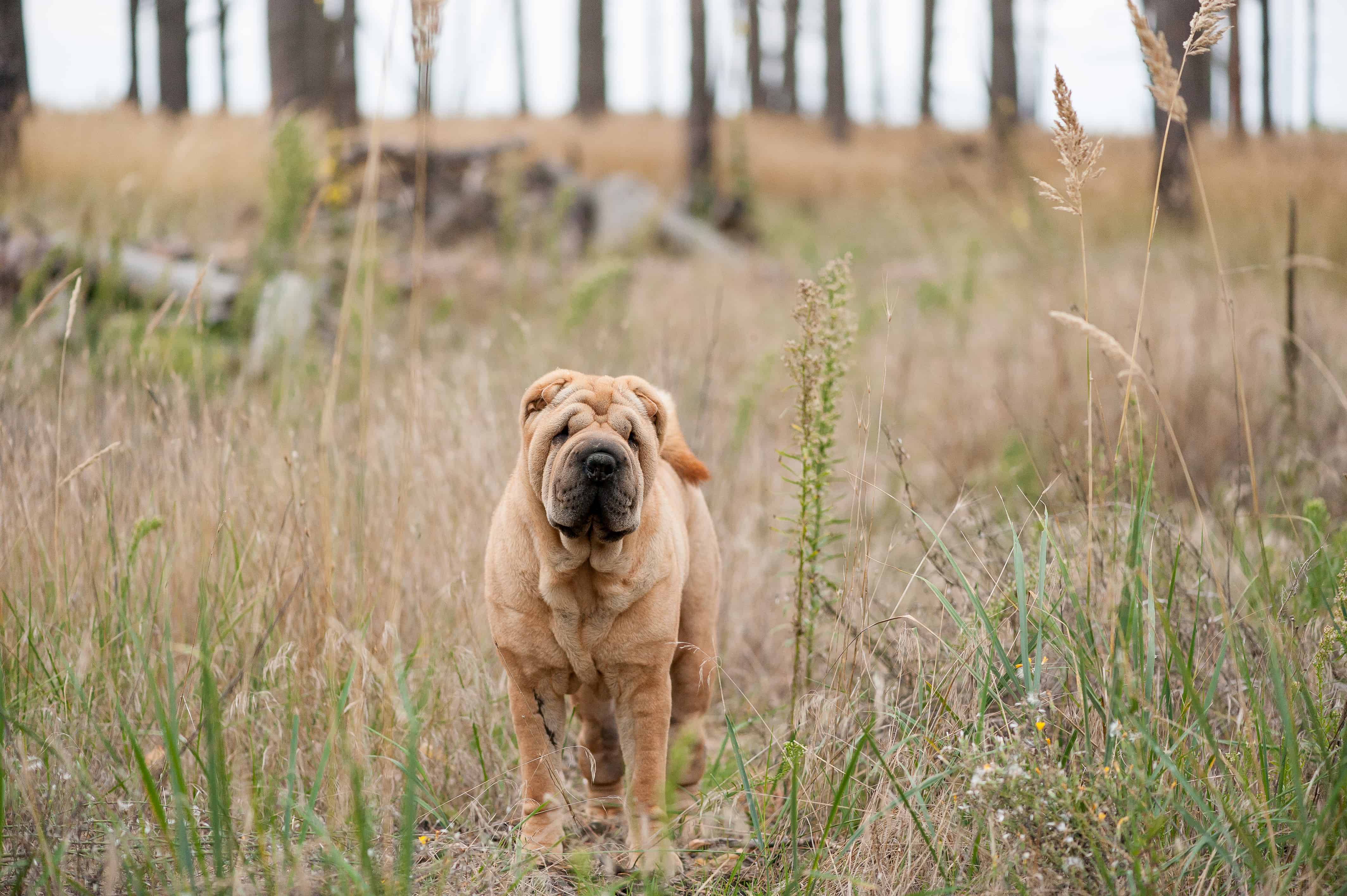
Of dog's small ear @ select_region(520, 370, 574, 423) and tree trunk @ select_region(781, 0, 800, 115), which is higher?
tree trunk @ select_region(781, 0, 800, 115)

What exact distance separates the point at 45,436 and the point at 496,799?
2182 millimetres

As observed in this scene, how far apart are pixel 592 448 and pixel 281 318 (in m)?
4.57

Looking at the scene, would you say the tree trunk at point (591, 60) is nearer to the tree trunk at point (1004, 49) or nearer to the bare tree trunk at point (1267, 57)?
the tree trunk at point (1004, 49)

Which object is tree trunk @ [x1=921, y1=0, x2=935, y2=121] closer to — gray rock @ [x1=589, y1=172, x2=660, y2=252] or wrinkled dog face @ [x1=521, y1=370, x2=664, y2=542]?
gray rock @ [x1=589, y1=172, x2=660, y2=252]

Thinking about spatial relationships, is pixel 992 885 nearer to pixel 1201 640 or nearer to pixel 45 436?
pixel 1201 640

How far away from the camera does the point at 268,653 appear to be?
9.50 ft

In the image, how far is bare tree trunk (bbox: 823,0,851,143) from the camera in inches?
971

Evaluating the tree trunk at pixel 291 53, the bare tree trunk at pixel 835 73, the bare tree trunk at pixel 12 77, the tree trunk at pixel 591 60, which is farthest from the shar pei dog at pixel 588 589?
the bare tree trunk at pixel 835 73

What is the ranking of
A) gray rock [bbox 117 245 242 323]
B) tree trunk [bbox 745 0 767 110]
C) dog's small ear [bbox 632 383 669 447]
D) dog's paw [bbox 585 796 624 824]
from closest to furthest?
dog's small ear [bbox 632 383 669 447] → dog's paw [bbox 585 796 624 824] → gray rock [bbox 117 245 242 323] → tree trunk [bbox 745 0 767 110]

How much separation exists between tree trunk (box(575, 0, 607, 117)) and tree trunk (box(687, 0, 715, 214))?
8838mm

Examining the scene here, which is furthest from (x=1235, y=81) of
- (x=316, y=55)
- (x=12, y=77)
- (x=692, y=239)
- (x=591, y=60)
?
(x=591, y=60)

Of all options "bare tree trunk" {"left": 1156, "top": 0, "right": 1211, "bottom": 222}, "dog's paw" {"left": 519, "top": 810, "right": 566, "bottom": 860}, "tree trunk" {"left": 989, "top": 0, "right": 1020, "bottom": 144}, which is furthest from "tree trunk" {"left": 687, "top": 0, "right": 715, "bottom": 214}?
"dog's paw" {"left": 519, "top": 810, "right": 566, "bottom": 860}

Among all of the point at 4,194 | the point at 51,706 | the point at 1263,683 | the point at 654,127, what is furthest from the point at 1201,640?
the point at 654,127

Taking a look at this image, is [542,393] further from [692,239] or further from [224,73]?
[224,73]
